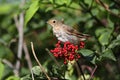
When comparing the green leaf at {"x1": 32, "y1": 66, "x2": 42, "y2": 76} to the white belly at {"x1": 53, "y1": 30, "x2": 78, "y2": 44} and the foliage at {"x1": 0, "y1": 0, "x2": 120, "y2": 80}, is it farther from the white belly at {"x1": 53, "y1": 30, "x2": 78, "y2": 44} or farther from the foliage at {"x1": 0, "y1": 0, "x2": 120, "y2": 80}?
the white belly at {"x1": 53, "y1": 30, "x2": 78, "y2": 44}

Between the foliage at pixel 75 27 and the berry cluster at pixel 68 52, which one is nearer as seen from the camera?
the berry cluster at pixel 68 52

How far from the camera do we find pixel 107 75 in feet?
16.3

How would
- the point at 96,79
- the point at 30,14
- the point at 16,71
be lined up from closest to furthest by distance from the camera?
the point at 30,14, the point at 96,79, the point at 16,71

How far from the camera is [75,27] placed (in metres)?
4.72

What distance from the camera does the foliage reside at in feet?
10.8

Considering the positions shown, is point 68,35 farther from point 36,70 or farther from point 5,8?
point 5,8

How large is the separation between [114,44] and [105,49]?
10 centimetres

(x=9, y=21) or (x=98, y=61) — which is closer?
(x=98, y=61)

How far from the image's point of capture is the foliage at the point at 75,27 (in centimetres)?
329

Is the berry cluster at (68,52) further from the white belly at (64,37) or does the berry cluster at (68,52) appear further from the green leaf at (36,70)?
the green leaf at (36,70)

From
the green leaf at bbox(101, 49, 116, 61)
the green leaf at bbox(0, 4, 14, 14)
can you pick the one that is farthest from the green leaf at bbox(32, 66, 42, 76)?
the green leaf at bbox(0, 4, 14, 14)

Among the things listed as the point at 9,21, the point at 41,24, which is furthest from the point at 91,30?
the point at 9,21

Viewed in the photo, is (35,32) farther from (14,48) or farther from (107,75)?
(107,75)

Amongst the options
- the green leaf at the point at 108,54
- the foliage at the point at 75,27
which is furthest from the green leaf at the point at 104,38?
the green leaf at the point at 108,54
